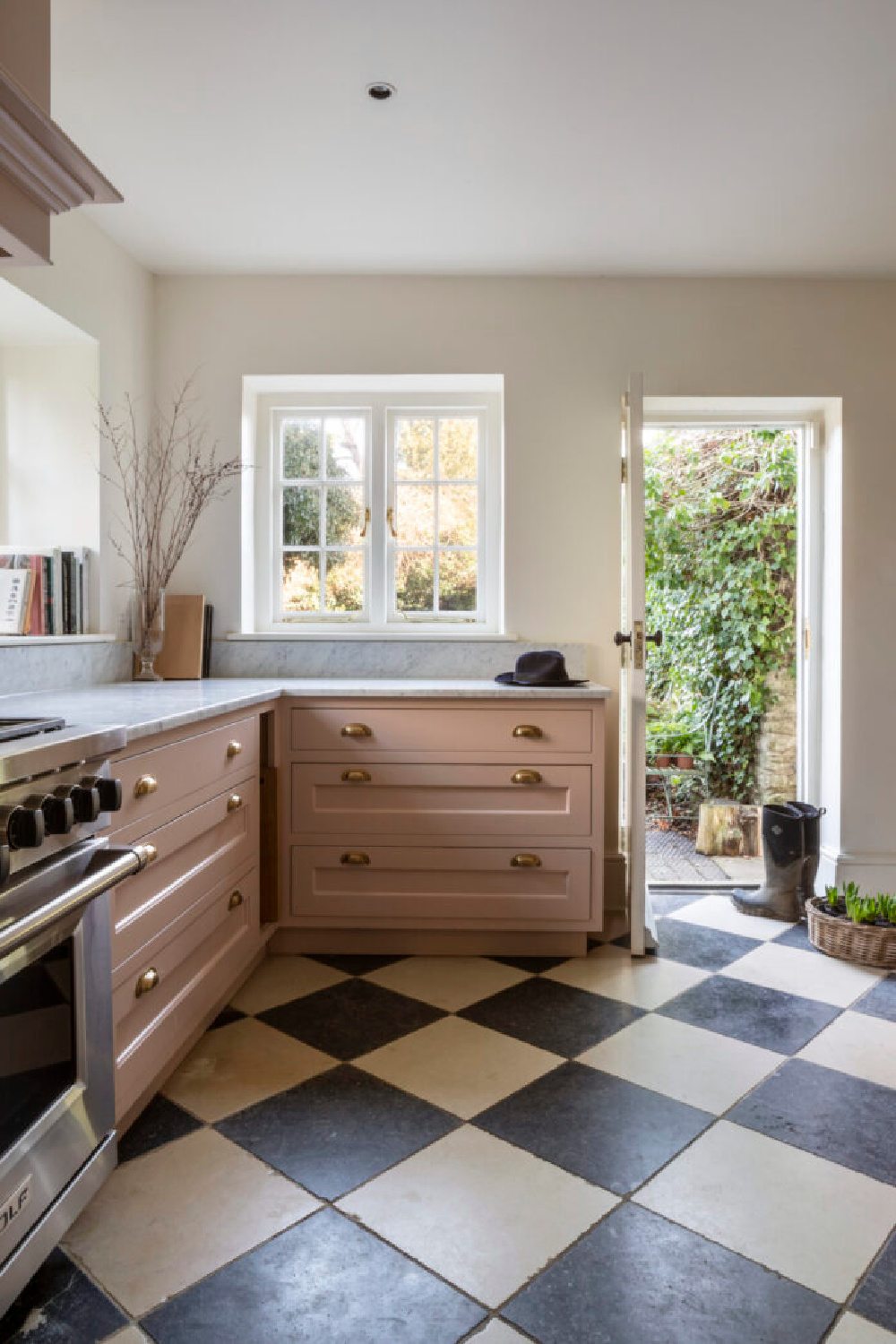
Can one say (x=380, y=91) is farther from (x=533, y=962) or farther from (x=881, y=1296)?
(x=881, y=1296)

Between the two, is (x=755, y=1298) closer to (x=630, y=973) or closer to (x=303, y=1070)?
(x=303, y=1070)

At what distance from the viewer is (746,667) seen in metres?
4.99

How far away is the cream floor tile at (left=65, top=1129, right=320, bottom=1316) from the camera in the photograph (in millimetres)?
1351

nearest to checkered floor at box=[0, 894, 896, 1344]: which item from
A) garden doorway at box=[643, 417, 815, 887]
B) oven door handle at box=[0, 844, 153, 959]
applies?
oven door handle at box=[0, 844, 153, 959]

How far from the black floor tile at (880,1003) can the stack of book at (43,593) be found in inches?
100

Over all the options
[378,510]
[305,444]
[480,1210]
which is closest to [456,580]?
[378,510]

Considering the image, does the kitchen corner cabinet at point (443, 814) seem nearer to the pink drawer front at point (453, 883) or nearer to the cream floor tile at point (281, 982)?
the pink drawer front at point (453, 883)

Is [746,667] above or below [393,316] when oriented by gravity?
below

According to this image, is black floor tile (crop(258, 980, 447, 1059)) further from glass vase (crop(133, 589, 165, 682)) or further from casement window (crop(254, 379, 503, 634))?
casement window (crop(254, 379, 503, 634))

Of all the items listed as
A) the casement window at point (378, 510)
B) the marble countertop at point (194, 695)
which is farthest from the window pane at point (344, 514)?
the marble countertop at point (194, 695)

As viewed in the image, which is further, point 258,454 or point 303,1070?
point 258,454

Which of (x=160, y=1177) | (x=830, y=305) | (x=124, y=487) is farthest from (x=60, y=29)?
(x=830, y=305)

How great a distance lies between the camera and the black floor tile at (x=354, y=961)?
103 inches

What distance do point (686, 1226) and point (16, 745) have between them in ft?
4.34
